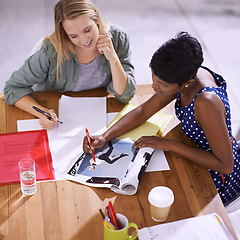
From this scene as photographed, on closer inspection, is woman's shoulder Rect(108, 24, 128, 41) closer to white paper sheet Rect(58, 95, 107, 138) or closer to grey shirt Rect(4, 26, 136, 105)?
grey shirt Rect(4, 26, 136, 105)

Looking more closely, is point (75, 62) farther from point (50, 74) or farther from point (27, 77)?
point (27, 77)

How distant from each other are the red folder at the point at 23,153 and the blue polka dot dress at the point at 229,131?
609 mm

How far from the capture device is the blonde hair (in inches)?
71.1

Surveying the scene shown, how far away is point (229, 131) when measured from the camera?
179cm

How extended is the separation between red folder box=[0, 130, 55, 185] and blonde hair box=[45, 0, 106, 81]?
402 millimetres

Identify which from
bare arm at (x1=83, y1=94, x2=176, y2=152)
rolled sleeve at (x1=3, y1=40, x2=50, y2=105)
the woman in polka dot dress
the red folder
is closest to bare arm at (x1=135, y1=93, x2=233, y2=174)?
the woman in polka dot dress

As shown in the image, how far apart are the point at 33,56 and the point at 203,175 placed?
0.98 meters

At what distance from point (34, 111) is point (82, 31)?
0.43m

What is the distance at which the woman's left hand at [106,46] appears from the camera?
195 centimetres

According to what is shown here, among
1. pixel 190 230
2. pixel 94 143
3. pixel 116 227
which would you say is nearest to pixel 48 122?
pixel 94 143

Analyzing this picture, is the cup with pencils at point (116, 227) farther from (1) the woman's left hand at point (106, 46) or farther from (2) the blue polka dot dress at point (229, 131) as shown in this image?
(1) the woman's left hand at point (106, 46)

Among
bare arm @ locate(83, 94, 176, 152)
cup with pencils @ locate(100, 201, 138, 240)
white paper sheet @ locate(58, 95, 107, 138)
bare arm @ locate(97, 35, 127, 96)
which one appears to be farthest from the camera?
bare arm @ locate(97, 35, 127, 96)

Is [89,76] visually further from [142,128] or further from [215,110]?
[215,110]

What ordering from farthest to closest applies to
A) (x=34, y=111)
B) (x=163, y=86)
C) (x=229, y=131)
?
(x=34, y=111) → (x=229, y=131) → (x=163, y=86)
